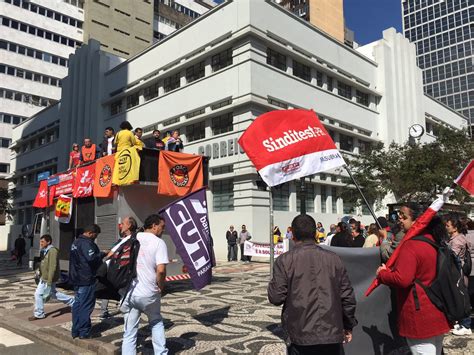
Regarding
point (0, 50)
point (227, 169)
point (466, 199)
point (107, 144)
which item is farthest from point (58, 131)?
point (466, 199)

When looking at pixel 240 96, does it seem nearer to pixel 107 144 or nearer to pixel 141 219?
pixel 107 144

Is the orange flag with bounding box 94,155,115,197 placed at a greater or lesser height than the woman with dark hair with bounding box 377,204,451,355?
greater

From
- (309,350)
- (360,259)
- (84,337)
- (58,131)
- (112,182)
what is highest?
(58,131)

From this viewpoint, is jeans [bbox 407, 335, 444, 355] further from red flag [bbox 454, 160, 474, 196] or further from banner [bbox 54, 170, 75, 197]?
banner [bbox 54, 170, 75, 197]

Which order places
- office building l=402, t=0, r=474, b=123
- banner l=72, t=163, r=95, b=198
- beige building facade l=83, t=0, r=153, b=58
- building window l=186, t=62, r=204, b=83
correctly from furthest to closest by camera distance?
office building l=402, t=0, r=474, b=123 < beige building facade l=83, t=0, r=153, b=58 < building window l=186, t=62, r=204, b=83 < banner l=72, t=163, r=95, b=198

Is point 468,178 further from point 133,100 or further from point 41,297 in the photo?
point 133,100

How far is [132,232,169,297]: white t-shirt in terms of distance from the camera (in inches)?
198

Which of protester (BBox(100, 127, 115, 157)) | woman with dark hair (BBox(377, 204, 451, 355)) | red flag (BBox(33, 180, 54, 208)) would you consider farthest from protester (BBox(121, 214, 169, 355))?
red flag (BBox(33, 180, 54, 208))

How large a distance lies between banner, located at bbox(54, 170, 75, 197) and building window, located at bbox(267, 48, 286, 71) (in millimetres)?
15063

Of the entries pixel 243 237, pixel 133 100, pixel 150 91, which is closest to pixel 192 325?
pixel 243 237

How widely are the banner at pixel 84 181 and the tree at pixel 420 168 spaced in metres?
15.6

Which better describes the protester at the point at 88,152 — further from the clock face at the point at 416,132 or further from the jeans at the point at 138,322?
the clock face at the point at 416,132

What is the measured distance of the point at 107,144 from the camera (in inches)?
500

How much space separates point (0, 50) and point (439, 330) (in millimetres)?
63396
